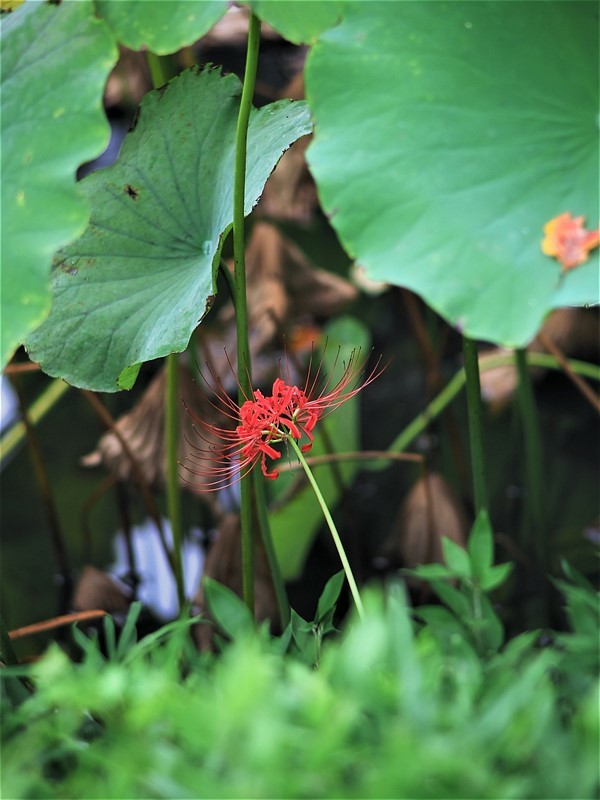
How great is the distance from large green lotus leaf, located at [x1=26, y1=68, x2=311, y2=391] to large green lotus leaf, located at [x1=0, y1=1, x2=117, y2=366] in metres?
0.19

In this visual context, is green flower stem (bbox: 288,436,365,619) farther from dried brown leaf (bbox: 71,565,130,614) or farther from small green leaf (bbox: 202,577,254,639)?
dried brown leaf (bbox: 71,565,130,614)

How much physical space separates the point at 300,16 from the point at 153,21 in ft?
0.42

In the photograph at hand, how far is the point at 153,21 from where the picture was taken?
74 centimetres

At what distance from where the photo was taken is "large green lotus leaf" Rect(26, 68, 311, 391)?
2.86 feet

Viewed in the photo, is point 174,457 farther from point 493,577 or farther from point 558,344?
point 558,344

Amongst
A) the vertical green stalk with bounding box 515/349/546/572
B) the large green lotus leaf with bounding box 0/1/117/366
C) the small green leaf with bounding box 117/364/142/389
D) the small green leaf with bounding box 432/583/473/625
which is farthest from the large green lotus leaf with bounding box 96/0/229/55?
the vertical green stalk with bounding box 515/349/546/572

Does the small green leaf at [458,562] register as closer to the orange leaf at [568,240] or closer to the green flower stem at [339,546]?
the green flower stem at [339,546]

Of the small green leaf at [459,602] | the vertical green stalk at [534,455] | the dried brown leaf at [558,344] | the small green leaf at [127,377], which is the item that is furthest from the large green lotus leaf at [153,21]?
the dried brown leaf at [558,344]

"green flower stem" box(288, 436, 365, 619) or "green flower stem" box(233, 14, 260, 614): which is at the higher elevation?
"green flower stem" box(233, 14, 260, 614)

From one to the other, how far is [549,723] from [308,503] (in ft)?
3.22

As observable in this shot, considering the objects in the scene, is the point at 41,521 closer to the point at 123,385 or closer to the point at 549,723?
the point at 123,385

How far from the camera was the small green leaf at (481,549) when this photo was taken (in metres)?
0.52

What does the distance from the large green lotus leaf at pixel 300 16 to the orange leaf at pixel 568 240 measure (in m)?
0.26

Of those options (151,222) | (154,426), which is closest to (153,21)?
(151,222)
